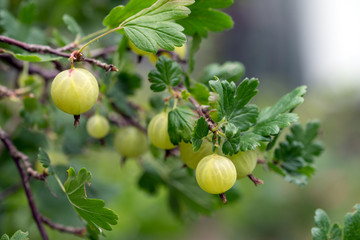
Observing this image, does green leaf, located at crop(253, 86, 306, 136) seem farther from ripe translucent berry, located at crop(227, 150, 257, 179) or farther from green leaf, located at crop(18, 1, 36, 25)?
green leaf, located at crop(18, 1, 36, 25)

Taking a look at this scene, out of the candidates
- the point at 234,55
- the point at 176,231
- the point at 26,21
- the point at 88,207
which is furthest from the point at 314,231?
the point at 234,55

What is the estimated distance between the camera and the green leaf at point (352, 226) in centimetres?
50

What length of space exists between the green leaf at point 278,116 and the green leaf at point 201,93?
0.27 ft

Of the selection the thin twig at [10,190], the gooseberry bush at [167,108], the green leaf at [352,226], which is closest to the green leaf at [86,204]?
the gooseberry bush at [167,108]

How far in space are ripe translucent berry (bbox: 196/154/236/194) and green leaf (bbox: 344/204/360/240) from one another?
0.64 ft

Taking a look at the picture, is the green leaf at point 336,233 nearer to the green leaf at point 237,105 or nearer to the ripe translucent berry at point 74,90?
the green leaf at point 237,105

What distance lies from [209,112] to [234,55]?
4.65 metres

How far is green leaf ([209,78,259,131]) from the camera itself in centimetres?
45

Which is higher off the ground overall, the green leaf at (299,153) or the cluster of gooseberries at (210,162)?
the green leaf at (299,153)

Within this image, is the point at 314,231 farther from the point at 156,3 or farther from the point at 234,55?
the point at 234,55

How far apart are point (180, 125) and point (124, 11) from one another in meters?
0.17

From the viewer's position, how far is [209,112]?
19.0 inches

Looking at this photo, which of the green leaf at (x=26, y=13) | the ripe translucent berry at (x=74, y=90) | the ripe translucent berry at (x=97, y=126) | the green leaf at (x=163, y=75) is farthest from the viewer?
the green leaf at (x=26, y=13)

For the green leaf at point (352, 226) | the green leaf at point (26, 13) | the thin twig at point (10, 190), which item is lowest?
the thin twig at point (10, 190)
